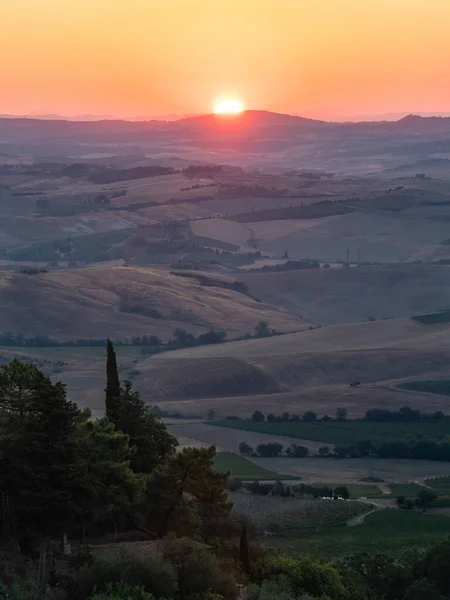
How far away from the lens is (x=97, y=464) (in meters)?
31.2

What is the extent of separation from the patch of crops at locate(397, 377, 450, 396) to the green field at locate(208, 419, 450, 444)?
10.6m

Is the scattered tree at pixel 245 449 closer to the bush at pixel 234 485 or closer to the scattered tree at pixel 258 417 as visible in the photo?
the scattered tree at pixel 258 417

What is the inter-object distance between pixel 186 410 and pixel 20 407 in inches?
2246

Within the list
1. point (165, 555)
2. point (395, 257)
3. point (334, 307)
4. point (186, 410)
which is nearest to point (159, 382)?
point (186, 410)

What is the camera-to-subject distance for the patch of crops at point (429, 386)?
9275 cm

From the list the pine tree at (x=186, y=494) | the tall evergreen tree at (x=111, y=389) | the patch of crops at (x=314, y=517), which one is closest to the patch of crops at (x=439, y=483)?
the patch of crops at (x=314, y=517)

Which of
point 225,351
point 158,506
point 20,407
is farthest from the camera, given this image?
point 225,351

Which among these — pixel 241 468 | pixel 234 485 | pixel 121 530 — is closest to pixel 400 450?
pixel 241 468

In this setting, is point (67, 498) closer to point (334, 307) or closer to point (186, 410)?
point (186, 410)

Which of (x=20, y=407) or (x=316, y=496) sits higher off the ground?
(x=20, y=407)

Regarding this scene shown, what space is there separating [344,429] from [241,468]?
13.5 m

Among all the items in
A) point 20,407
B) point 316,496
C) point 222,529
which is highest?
point 20,407

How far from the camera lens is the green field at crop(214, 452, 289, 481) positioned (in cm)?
6538

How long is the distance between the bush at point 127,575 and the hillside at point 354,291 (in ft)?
366
